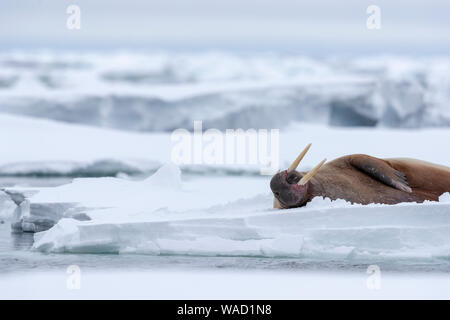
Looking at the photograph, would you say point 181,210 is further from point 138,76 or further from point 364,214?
point 138,76

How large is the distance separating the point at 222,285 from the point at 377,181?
5.71 feet

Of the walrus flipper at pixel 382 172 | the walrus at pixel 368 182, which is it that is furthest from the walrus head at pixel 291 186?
the walrus flipper at pixel 382 172

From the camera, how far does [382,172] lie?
547 centimetres

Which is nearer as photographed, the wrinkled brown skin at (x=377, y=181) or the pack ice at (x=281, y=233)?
the pack ice at (x=281, y=233)

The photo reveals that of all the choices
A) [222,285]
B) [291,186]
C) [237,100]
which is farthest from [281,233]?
[237,100]

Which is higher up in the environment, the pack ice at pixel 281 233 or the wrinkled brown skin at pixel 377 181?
the wrinkled brown skin at pixel 377 181

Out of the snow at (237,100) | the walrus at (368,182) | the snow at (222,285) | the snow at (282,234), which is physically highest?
the snow at (237,100)

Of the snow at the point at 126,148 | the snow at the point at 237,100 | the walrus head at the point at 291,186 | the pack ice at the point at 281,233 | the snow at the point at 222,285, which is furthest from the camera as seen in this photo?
the snow at the point at 237,100

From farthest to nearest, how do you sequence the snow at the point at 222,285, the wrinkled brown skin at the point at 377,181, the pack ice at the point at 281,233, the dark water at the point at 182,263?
the wrinkled brown skin at the point at 377,181, the pack ice at the point at 281,233, the dark water at the point at 182,263, the snow at the point at 222,285

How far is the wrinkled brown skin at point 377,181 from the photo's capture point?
5.42 metres

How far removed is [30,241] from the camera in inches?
219

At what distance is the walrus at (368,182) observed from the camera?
5250 millimetres

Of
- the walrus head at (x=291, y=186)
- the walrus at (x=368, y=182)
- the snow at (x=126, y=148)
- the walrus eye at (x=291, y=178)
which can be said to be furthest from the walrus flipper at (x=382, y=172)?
the snow at (x=126, y=148)

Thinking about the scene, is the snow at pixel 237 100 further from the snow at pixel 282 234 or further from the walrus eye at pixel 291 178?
the snow at pixel 282 234
